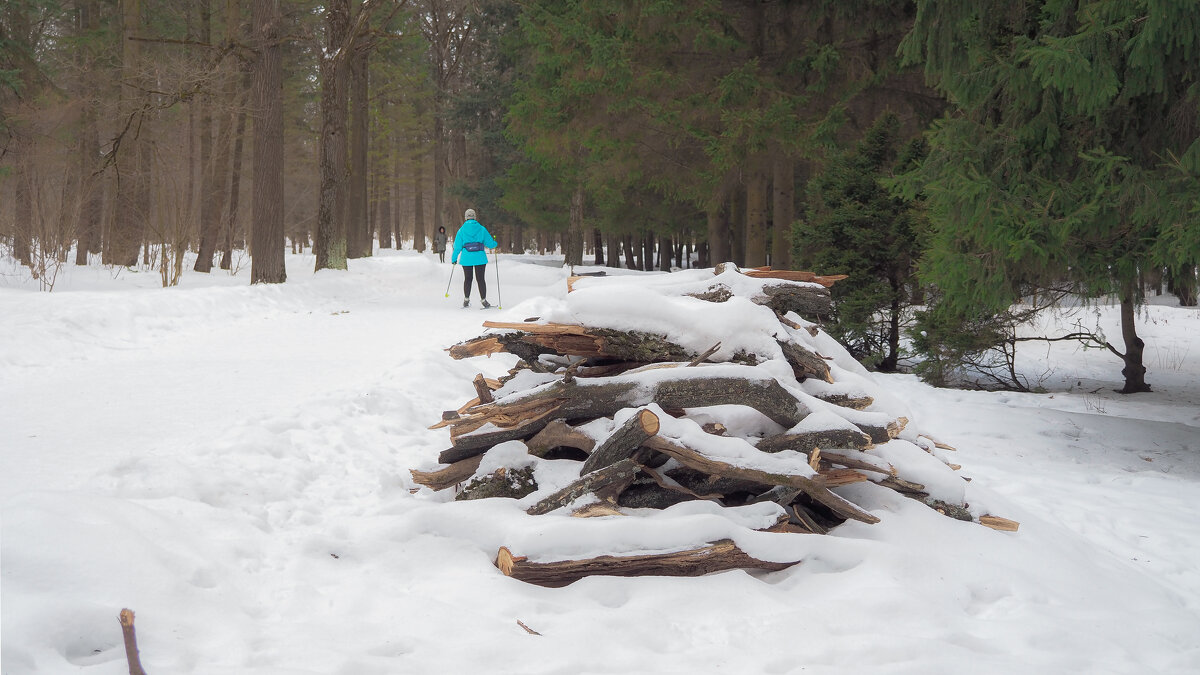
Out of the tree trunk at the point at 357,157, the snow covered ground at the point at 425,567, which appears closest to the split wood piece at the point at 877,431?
the snow covered ground at the point at 425,567

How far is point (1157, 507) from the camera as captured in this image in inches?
203

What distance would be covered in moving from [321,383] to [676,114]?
10.1 meters

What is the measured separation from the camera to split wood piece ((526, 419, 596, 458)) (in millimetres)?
3982

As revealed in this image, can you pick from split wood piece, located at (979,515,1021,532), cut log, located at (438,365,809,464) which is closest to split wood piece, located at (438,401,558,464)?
cut log, located at (438,365,809,464)

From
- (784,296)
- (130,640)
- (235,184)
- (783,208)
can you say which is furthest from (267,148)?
(130,640)

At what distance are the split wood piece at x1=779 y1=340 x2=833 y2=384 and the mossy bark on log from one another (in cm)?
167

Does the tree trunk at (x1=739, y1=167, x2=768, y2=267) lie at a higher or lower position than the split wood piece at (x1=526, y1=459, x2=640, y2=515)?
higher

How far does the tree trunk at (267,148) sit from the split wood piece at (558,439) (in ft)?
43.5

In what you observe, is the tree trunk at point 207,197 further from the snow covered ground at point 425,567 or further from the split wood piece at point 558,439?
the split wood piece at point 558,439

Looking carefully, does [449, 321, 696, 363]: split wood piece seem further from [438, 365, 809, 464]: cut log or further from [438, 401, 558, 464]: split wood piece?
[438, 401, 558, 464]: split wood piece

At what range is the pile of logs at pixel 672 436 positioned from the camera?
11.7 feet

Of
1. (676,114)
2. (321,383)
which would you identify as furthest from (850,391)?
(676,114)

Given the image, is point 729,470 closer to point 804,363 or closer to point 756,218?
point 804,363

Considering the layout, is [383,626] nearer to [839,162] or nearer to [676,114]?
[839,162]
